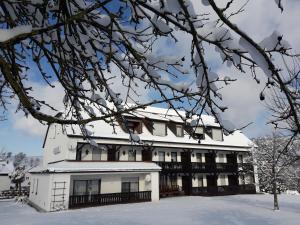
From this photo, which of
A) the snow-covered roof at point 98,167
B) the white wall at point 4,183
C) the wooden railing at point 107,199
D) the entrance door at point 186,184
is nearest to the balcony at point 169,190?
the entrance door at point 186,184

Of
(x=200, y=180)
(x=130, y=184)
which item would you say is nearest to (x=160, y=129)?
(x=130, y=184)

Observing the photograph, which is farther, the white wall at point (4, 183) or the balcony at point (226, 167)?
the white wall at point (4, 183)

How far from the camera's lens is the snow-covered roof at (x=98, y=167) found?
1955cm

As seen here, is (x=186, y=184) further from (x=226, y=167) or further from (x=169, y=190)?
(x=226, y=167)

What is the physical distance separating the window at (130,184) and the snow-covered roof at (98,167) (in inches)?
59.4

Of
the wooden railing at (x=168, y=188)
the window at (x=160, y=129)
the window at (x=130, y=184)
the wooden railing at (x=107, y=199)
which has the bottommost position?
the wooden railing at (x=107, y=199)

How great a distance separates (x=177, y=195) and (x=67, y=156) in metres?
12.4

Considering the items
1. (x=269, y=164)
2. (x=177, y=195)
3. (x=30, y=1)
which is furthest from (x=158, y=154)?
(x=30, y=1)

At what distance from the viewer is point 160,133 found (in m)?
27.5

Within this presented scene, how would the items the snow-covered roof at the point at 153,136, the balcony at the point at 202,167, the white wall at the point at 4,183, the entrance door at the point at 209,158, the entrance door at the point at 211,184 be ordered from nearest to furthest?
the snow-covered roof at the point at 153,136
the balcony at the point at 202,167
the entrance door at the point at 211,184
the entrance door at the point at 209,158
the white wall at the point at 4,183

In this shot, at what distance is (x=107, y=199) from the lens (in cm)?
2150

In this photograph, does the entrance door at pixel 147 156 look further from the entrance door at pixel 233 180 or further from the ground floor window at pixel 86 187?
the entrance door at pixel 233 180

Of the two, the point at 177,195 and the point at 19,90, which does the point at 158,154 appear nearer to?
the point at 177,195

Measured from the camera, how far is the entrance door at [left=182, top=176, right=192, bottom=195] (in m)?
28.0
